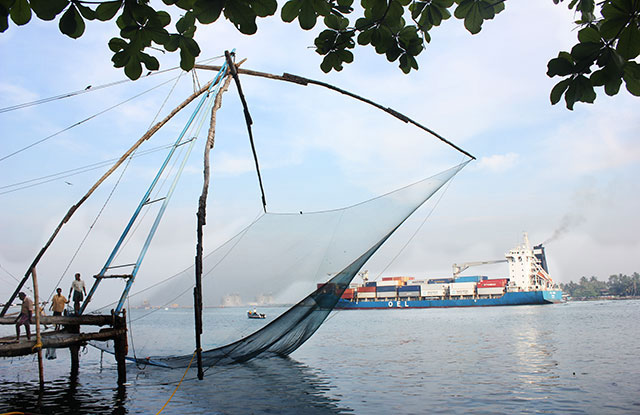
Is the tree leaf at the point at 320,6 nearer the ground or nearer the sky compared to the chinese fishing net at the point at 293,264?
nearer the sky

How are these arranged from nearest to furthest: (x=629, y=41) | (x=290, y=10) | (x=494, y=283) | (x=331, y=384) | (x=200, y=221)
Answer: (x=629, y=41) → (x=290, y=10) → (x=200, y=221) → (x=331, y=384) → (x=494, y=283)

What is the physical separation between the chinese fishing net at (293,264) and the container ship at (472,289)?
212 ft

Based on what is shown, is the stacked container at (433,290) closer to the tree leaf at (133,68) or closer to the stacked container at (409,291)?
the stacked container at (409,291)

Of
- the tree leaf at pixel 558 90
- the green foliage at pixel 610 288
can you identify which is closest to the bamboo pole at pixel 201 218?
the tree leaf at pixel 558 90

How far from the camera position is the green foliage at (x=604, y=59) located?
1867 millimetres

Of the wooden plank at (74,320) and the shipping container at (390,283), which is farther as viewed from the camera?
the shipping container at (390,283)

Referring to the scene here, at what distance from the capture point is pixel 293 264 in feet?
31.7

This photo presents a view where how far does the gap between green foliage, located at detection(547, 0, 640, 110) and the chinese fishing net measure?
6294 mm

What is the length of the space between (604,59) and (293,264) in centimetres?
808

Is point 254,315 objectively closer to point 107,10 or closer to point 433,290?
point 107,10

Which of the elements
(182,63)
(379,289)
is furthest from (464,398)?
(379,289)

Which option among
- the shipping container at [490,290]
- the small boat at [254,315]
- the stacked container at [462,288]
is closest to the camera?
the small boat at [254,315]

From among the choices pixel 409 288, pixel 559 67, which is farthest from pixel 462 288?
pixel 559 67

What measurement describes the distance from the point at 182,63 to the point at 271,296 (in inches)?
304
